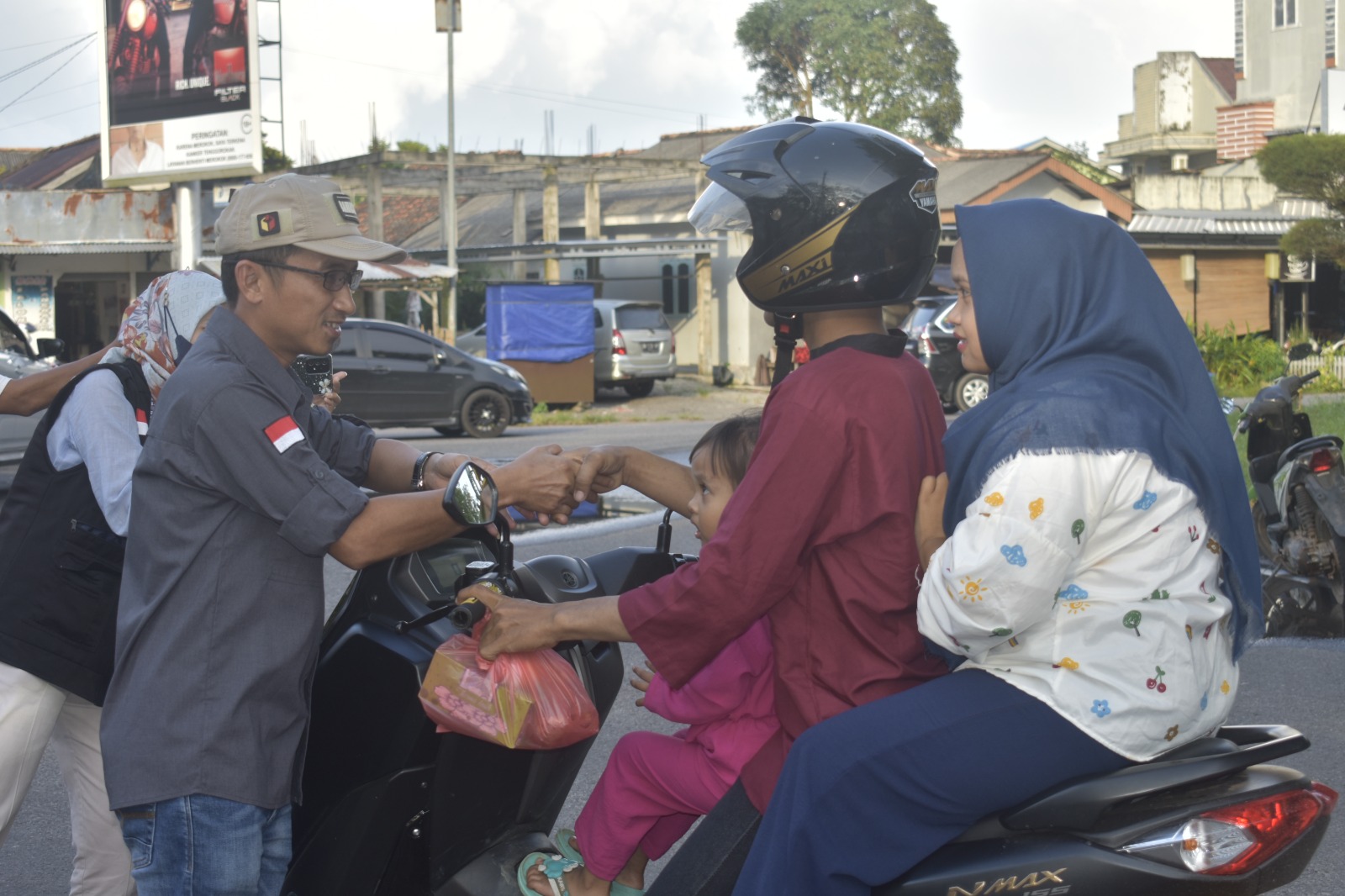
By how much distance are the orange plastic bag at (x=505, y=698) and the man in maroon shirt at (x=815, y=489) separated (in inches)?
2.0

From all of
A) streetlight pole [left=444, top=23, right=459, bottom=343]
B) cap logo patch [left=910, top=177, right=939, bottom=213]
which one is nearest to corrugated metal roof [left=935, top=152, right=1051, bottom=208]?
streetlight pole [left=444, top=23, right=459, bottom=343]

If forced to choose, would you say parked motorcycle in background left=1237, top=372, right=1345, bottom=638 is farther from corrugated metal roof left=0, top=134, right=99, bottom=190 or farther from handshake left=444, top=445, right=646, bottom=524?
corrugated metal roof left=0, top=134, right=99, bottom=190

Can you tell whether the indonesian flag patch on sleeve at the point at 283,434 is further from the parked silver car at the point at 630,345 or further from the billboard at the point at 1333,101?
the billboard at the point at 1333,101

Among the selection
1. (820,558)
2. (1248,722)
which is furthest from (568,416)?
(820,558)

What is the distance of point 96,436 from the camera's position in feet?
9.31

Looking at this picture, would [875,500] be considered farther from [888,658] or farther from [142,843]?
[142,843]

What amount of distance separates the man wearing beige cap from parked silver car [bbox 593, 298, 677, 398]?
74.9 feet

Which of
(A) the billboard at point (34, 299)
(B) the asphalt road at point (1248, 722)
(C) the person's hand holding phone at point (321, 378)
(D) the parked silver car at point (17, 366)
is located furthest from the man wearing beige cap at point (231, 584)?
(A) the billboard at point (34, 299)

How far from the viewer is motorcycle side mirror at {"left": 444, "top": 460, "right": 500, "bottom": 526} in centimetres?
238

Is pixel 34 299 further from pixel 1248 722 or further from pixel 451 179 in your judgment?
pixel 1248 722

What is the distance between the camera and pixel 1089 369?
2066 millimetres

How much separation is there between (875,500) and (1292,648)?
16.6 ft

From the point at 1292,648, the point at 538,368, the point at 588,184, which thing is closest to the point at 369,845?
the point at 1292,648

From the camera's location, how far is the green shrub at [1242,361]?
22.9 m
